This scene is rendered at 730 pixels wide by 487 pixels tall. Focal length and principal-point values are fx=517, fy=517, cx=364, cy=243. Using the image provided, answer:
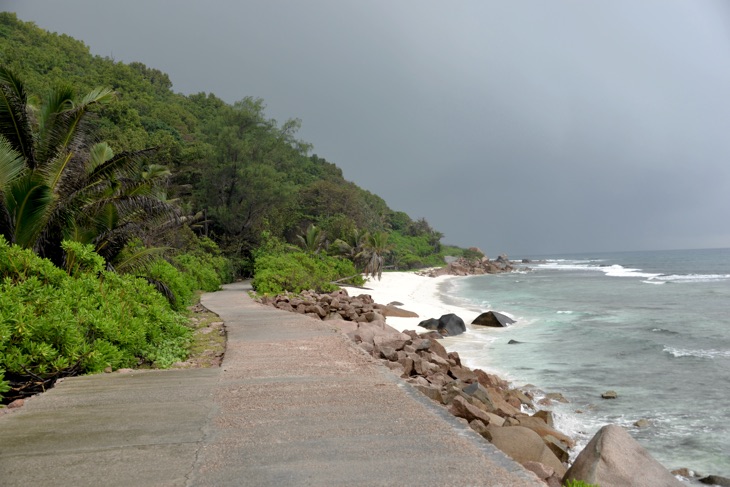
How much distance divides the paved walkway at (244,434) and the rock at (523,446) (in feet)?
3.11

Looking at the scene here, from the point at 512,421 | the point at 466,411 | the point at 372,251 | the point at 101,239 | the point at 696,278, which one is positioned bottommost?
the point at 512,421

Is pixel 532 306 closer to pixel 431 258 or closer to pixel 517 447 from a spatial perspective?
pixel 517 447

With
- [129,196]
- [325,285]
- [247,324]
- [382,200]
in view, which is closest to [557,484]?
[247,324]

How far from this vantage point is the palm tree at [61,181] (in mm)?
9680

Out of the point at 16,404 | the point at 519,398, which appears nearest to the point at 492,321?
the point at 519,398

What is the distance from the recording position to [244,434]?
431 cm

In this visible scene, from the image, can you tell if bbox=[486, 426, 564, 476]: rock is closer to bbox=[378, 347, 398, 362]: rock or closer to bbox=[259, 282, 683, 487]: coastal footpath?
bbox=[259, 282, 683, 487]: coastal footpath

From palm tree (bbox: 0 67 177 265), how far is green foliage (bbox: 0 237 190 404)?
1.23 meters

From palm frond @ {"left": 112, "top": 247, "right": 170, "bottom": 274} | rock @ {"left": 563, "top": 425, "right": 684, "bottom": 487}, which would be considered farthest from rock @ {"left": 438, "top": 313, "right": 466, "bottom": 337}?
rock @ {"left": 563, "top": 425, "right": 684, "bottom": 487}

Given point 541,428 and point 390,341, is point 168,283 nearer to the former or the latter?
point 390,341

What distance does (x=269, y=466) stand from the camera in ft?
11.8

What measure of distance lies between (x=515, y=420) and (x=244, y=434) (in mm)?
4121

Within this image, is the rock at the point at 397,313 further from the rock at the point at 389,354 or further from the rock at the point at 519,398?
the rock at the point at 519,398

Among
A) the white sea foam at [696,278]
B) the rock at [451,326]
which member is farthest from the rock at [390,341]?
the white sea foam at [696,278]
